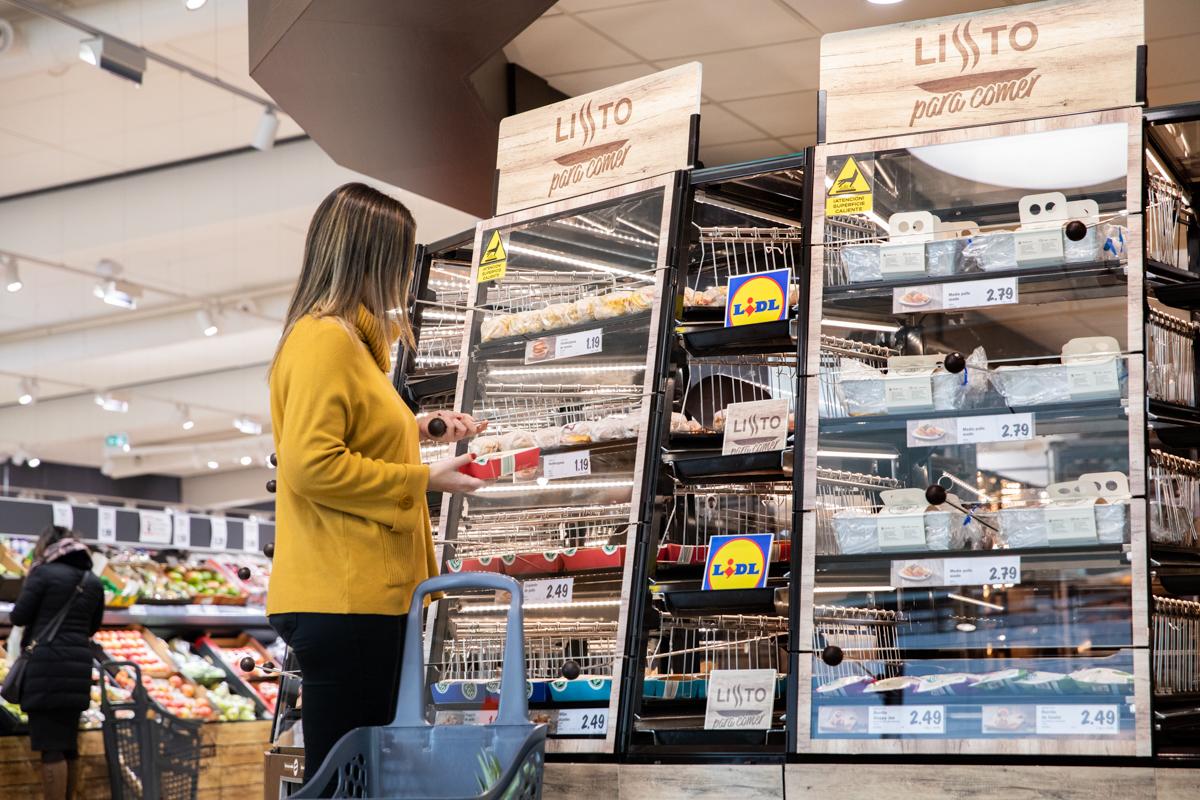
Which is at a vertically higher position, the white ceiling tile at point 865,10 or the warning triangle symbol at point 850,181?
the white ceiling tile at point 865,10

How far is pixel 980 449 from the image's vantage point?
130 inches

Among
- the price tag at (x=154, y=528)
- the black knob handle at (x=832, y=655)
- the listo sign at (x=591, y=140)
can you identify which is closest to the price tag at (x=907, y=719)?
the black knob handle at (x=832, y=655)

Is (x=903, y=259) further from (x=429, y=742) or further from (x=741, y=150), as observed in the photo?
(x=741, y=150)

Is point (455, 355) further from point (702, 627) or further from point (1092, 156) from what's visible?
point (1092, 156)

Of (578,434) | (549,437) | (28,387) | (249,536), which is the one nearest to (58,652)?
(249,536)

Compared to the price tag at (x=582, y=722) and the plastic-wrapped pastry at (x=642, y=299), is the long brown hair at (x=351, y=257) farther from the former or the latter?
the price tag at (x=582, y=722)

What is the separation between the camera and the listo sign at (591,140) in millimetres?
3816

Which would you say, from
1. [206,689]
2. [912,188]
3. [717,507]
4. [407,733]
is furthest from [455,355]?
[206,689]

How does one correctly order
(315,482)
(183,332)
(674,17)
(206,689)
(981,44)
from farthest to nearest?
1. (183,332)
2. (206,689)
3. (674,17)
4. (981,44)
5. (315,482)

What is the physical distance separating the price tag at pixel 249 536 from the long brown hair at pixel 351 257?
7.21 metres

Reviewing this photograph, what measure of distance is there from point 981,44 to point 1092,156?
17.7 inches

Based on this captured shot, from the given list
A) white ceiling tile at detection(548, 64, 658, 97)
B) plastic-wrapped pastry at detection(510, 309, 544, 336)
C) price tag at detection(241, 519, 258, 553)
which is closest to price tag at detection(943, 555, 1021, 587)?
plastic-wrapped pastry at detection(510, 309, 544, 336)

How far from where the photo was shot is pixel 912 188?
10.8ft

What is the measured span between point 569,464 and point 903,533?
970 mm
